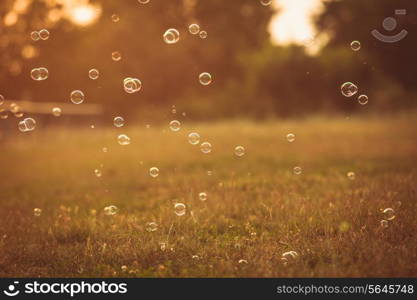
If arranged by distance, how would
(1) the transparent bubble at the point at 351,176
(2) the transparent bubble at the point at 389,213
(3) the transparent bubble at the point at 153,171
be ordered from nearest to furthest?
(2) the transparent bubble at the point at 389,213 → (1) the transparent bubble at the point at 351,176 → (3) the transparent bubble at the point at 153,171

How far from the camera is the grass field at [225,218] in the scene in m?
3.98

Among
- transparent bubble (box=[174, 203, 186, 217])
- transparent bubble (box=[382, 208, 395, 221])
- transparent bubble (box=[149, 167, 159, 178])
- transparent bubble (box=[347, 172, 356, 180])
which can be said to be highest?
transparent bubble (box=[149, 167, 159, 178])

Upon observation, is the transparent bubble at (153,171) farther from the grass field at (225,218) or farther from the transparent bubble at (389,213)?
the transparent bubble at (389,213)

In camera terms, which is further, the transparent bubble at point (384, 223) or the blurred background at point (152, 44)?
the blurred background at point (152, 44)

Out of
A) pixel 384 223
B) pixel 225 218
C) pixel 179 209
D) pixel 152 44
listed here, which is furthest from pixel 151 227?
pixel 152 44

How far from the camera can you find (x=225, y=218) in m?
5.29

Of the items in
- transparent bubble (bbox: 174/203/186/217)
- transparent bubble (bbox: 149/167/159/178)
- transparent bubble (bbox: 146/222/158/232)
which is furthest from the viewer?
transparent bubble (bbox: 149/167/159/178)

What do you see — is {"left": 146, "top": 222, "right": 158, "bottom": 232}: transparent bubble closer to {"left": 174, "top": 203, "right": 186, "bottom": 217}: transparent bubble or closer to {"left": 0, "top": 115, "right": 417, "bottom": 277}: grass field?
{"left": 0, "top": 115, "right": 417, "bottom": 277}: grass field

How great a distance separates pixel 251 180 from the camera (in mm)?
7008

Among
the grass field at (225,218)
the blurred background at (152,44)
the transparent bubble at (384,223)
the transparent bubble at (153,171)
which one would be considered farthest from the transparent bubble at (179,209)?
the blurred background at (152,44)

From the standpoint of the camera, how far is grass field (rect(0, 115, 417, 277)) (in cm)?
398

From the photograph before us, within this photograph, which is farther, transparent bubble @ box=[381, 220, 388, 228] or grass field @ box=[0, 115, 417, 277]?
transparent bubble @ box=[381, 220, 388, 228]

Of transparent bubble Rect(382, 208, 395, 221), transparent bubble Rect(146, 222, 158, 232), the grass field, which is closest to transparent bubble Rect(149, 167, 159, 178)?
the grass field

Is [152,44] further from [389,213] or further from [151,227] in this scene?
[389,213]
